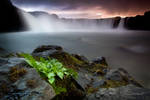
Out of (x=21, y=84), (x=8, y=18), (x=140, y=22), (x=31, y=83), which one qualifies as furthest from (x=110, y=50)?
(x=140, y=22)

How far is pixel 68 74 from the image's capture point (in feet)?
13.7

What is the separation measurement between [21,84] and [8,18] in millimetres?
78004

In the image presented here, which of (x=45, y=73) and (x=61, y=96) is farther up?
(x=45, y=73)

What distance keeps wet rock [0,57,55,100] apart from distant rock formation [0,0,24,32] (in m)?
67.7

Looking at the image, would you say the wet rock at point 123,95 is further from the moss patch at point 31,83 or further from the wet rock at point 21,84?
the moss patch at point 31,83

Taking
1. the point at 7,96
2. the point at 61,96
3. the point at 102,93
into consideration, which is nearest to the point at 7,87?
the point at 7,96

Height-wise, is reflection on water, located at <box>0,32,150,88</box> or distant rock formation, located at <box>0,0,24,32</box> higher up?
distant rock formation, located at <box>0,0,24,32</box>

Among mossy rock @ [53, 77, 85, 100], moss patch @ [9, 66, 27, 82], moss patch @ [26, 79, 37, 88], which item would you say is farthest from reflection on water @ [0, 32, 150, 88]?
moss patch @ [9, 66, 27, 82]

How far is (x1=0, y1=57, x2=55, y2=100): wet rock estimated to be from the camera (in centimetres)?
273

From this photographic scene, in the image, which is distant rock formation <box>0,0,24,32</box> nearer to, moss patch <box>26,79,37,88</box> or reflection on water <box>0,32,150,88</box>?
reflection on water <box>0,32,150,88</box>

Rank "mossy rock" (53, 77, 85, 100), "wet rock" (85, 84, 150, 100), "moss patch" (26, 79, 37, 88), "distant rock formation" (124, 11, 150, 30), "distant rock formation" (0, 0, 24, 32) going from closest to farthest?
"moss patch" (26, 79, 37, 88), "mossy rock" (53, 77, 85, 100), "wet rock" (85, 84, 150, 100), "distant rock formation" (0, 0, 24, 32), "distant rock formation" (124, 11, 150, 30)

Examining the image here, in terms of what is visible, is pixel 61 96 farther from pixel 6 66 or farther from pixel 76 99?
pixel 6 66

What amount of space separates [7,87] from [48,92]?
1023 millimetres

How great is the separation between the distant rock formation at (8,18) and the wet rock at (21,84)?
67.7 meters
